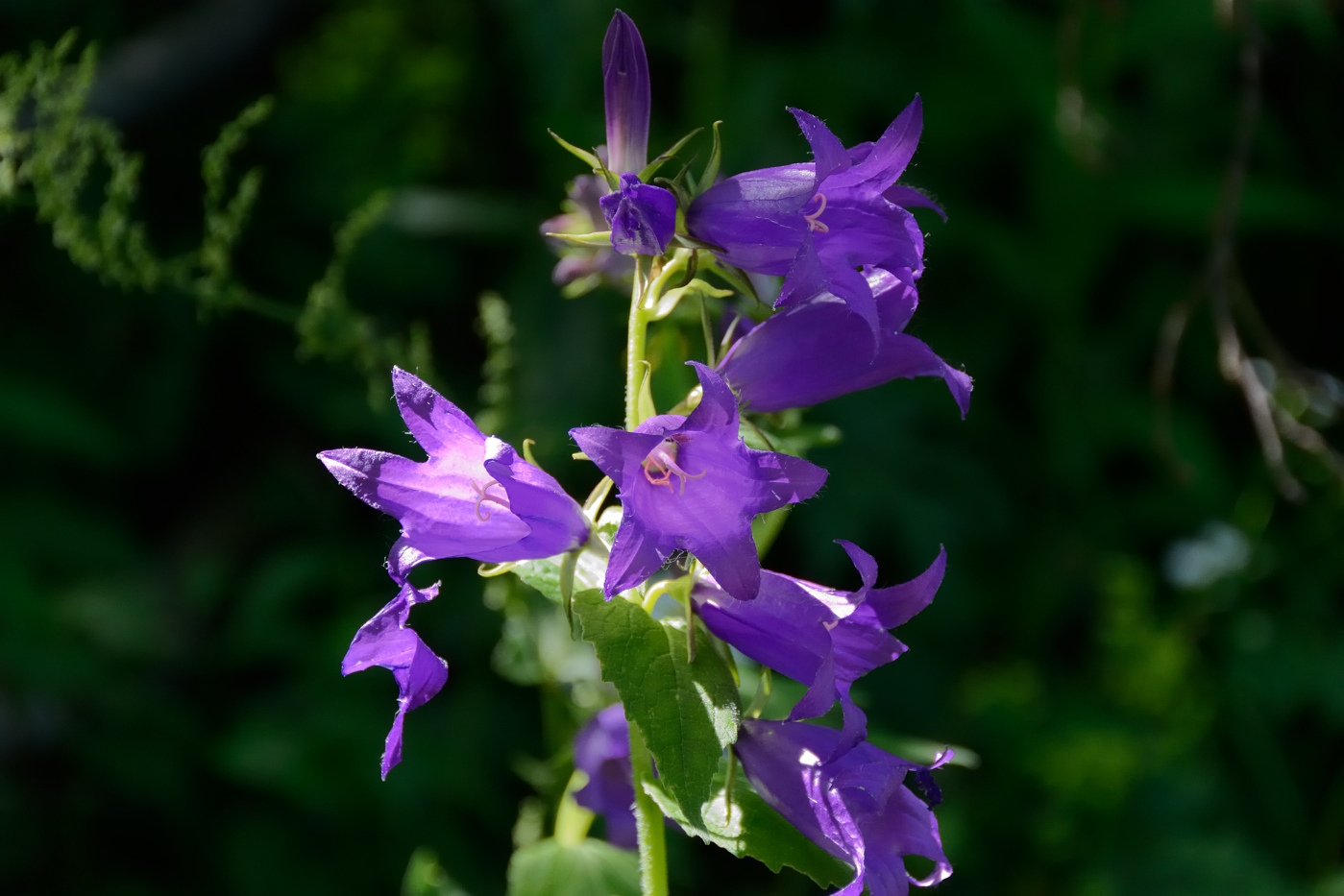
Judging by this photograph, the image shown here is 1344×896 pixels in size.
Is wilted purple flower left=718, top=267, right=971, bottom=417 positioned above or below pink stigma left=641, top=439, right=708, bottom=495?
above

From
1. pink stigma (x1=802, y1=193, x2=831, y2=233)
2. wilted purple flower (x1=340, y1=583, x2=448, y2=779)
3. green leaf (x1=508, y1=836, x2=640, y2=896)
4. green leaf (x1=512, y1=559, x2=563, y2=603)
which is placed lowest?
green leaf (x1=508, y1=836, x2=640, y2=896)

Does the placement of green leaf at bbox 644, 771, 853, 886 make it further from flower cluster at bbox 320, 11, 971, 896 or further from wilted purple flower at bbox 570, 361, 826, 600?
wilted purple flower at bbox 570, 361, 826, 600

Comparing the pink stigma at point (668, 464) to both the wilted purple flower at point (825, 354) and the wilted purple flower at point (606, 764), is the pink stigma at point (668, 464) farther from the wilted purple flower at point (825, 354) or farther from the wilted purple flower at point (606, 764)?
the wilted purple flower at point (606, 764)

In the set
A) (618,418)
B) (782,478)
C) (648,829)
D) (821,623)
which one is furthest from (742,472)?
(618,418)

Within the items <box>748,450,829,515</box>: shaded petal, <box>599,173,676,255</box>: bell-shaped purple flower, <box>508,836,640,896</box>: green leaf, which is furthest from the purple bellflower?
<box>508,836,640,896</box>: green leaf

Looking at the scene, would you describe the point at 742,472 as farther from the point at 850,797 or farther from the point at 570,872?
the point at 570,872

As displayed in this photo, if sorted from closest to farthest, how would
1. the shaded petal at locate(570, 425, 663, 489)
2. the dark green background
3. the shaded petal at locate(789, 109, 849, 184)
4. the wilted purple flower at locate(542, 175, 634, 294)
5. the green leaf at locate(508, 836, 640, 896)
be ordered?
1. the shaded petal at locate(570, 425, 663, 489)
2. the shaded petal at locate(789, 109, 849, 184)
3. the wilted purple flower at locate(542, 175, 634, 294)
4. the green leaf at locate(508, 836, 640, 896)
5. the dark green background

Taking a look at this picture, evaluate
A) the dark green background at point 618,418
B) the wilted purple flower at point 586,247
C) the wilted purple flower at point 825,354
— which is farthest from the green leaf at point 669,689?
the dark green background at point 618,418

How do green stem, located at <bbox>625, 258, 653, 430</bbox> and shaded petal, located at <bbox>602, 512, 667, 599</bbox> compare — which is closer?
shaded petal, located at <bbox>602, 512, 667, 599</bbox>
